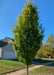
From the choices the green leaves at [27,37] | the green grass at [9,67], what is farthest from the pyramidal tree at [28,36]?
the green grass at [9,67]

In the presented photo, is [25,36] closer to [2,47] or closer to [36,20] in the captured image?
[36,20]

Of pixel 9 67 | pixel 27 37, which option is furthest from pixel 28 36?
pixel 9 67

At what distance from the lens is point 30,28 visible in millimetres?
4555

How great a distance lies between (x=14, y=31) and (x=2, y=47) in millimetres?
17941

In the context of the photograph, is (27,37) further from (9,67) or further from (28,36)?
(9,67)

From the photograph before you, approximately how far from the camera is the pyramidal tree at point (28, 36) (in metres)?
4.39

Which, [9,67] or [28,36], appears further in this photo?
[9,67]

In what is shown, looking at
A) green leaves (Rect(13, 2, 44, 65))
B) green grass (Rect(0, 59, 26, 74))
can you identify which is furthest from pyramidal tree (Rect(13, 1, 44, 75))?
green grass (Rect(0, 59, 26, 74))

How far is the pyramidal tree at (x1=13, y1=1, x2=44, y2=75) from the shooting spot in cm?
439

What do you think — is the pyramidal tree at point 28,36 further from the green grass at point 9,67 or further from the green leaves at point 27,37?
the green grass at point 9,67

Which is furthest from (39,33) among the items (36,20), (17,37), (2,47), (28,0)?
(2,47)

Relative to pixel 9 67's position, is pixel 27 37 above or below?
above

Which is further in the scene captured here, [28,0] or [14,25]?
[28,0]

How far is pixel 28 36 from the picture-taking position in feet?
14.8
